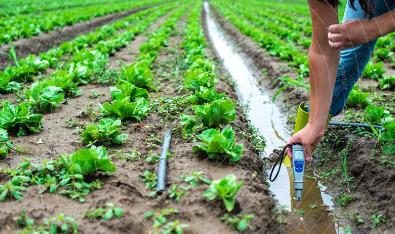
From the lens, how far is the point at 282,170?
4.11 metres

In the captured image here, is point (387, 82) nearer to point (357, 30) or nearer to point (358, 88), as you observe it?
point (358, 88)

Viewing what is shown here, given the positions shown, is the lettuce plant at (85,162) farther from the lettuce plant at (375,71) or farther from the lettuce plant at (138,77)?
the lettuce plant at (375,71)

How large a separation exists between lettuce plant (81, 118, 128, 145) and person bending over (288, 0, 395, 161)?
1.38 m

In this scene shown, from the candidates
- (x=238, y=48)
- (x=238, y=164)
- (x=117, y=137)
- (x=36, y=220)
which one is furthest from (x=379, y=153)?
(x=238, y=48)

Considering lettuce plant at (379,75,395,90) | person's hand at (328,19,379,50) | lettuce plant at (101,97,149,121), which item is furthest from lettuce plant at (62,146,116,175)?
lettuce plant at (379,75,395,90)

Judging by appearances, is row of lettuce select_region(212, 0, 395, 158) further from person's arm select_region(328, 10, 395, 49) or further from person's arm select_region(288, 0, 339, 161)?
person's arm select_region(328, 10, 395, 49)

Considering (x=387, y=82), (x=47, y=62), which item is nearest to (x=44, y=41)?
(x=47, y=62)

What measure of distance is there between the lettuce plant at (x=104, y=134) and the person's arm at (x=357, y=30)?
1779 mm

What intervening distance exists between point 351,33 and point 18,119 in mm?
2761

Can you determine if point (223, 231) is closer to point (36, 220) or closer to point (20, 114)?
point (36, 220)

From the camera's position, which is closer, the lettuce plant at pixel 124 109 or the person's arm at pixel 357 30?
the person's arm at pixel 357 30

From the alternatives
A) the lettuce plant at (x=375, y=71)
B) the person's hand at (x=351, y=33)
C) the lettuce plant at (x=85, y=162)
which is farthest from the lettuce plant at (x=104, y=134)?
the lettuce plant at (x=375, y=71)

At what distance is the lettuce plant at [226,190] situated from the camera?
8.34ft

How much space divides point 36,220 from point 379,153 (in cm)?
266
